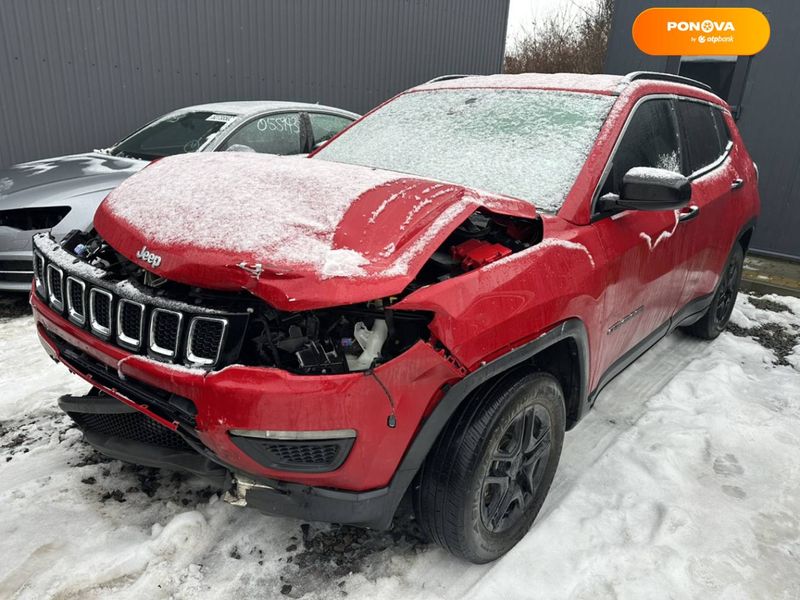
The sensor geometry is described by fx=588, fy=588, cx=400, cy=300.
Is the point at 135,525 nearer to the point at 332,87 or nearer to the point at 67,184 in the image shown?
the point at 67,184

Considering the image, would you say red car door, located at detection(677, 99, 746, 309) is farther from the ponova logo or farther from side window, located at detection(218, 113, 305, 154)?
the ponova logo

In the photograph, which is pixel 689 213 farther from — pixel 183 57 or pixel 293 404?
pixel 183 57

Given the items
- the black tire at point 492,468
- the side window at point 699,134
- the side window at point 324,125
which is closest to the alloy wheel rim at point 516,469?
the black tire at point 492,468

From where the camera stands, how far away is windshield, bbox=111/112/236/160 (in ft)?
→ 17.1

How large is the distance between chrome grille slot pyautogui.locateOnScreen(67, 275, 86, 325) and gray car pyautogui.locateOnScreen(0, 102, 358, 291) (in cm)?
173

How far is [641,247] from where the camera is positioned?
2.65 metres

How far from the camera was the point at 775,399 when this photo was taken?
367cm

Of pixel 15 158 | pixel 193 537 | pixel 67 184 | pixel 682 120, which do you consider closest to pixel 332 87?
pixel 15 158

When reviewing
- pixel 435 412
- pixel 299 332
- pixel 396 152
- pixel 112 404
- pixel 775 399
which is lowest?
pixel 775 399

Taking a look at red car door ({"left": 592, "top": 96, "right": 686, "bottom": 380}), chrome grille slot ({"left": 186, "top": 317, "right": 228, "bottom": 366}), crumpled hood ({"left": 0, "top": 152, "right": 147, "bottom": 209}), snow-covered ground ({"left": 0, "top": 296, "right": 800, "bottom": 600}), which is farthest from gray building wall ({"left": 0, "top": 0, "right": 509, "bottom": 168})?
red car door ({"left": 592, "top": 96, "right": 686, "bottom": 380})

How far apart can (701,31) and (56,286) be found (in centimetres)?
776

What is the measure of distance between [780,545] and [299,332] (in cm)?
220

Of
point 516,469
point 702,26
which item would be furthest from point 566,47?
point 516,469

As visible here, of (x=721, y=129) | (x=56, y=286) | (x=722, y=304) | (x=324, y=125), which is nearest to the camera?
(x=56, y=286)
